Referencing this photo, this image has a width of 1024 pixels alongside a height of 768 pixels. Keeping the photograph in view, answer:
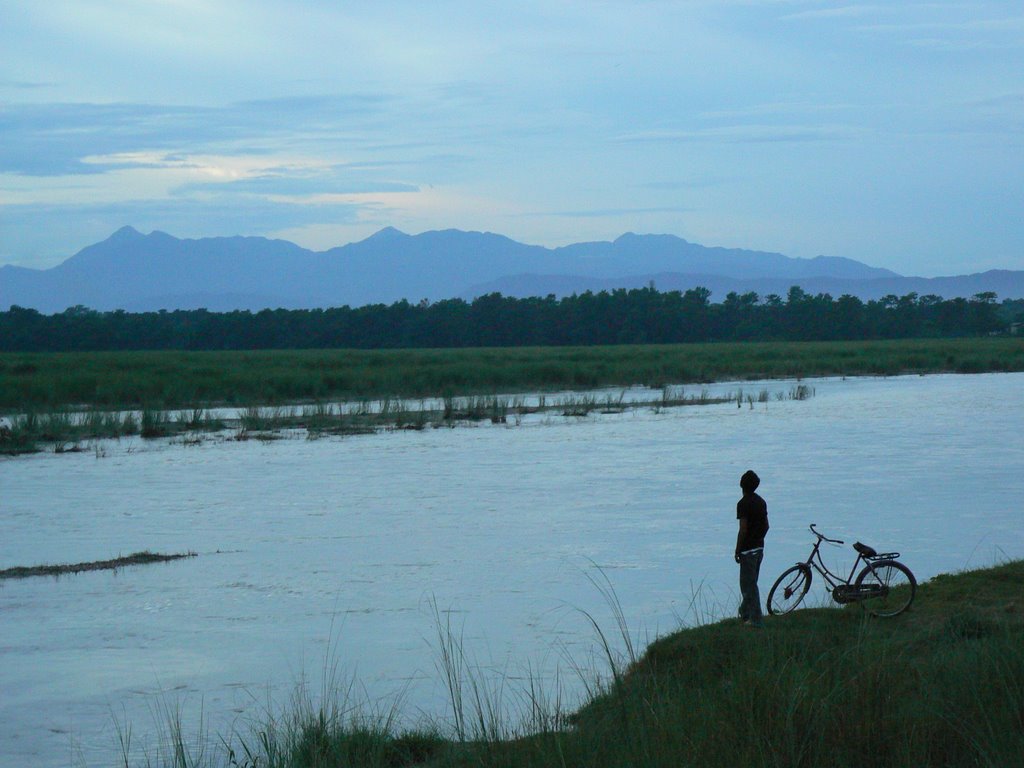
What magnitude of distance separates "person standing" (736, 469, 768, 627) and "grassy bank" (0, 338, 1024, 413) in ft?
77.2

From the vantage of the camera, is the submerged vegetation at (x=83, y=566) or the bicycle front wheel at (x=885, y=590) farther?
the submerged vegetation at (x=83, y=566)

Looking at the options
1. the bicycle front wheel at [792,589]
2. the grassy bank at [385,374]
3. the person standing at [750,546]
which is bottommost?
the bicycle front wheel at [792,589]

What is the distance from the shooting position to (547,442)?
23.5 metres

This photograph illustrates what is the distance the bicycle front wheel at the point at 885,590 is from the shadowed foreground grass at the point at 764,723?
4.27ft

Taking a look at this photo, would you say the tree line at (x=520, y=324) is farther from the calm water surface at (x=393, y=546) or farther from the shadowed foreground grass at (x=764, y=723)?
the shadowed foreground grass at (x=764, y=723)

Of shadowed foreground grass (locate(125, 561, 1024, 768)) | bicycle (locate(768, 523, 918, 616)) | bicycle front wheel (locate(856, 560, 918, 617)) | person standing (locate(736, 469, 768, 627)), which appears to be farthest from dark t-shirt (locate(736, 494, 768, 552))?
shadowed foreground grass (locate(125, 561, 1024, 768))

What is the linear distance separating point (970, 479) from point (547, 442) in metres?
9.36

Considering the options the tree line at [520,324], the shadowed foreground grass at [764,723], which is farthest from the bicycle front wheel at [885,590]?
the tree line at [520,324]

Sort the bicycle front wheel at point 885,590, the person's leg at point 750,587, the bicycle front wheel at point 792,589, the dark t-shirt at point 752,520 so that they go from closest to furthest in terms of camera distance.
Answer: the person's leg at point 750,587, the dark t-shirt at point 752,520, the bicycle front wheel at point 885,590, the bicycle front wheel at point 792,589

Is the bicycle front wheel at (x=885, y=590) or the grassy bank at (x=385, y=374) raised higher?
the grassy bank at (x=385, y=374)

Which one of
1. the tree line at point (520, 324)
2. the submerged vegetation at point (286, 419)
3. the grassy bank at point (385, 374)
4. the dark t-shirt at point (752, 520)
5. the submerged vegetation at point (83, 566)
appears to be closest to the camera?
the dark t-shirt at point (752, 520)

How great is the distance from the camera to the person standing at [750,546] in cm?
777

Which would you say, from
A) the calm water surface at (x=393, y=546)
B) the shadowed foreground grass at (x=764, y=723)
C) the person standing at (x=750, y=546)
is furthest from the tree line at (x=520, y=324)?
the shadowed foreground grass at (x=764, y=723)

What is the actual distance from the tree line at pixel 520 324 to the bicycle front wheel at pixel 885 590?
75.8 m
